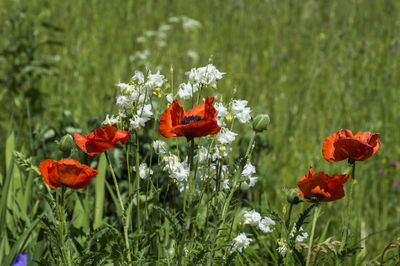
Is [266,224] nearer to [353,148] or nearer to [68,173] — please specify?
[353,148]

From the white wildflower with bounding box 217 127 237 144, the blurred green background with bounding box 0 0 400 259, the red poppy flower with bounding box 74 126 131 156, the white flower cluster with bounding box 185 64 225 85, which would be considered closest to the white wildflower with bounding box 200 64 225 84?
the white flower cluster with bounding box 185 64 225 85

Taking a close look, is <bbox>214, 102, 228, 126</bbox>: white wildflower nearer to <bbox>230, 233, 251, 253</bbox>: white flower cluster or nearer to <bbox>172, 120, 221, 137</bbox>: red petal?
<bbox>172, 120, 221, 137</bbox>: red petal

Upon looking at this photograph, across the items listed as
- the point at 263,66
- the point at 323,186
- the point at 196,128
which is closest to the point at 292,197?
the point at 323,186

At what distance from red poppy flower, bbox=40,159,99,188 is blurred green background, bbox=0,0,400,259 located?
0.91 metres

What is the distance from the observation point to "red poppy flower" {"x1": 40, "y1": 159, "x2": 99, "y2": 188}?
0.95 meters

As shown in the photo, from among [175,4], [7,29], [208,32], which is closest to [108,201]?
[7,29]

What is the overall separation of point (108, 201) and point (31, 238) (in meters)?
0.44

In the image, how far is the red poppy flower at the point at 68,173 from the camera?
952 mm

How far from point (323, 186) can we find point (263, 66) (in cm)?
298

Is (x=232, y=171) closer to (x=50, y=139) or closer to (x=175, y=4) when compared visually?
(x=50, y=139)

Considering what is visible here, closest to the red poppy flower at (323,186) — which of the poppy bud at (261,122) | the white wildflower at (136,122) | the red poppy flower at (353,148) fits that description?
the red poppy flower at (353,148)

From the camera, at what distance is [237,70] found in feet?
12.5

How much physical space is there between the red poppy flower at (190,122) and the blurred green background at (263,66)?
0.83 metres

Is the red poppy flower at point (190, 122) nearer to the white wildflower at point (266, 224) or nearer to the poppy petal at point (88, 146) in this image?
the poppy petal at point (88, 146)
